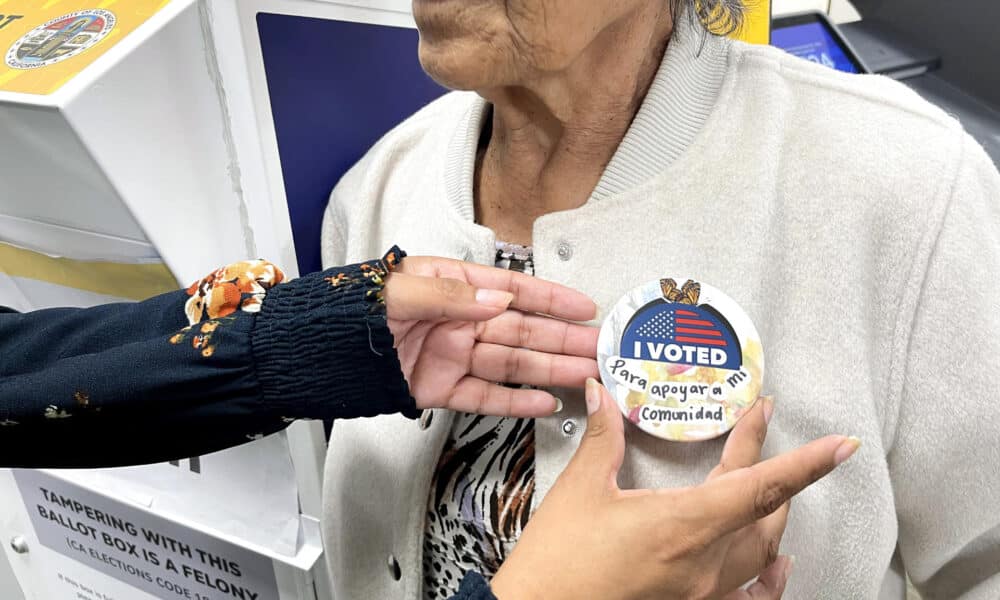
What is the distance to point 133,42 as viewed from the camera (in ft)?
2.63

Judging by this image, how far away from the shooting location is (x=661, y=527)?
640 millimetres

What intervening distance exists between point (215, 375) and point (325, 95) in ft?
1.51

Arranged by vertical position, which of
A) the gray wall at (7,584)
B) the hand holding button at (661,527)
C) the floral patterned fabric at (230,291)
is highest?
the floral patterned fabric at (230,291)

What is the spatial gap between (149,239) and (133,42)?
0.72ft

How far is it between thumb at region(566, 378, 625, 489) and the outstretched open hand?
2.1 inches

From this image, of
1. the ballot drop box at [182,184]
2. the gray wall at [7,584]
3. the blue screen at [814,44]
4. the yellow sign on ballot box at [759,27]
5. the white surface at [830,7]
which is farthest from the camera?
the white surface at [830,7]

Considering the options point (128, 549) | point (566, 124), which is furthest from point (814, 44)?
point (128, 549)

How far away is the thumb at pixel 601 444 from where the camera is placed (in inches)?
27.4

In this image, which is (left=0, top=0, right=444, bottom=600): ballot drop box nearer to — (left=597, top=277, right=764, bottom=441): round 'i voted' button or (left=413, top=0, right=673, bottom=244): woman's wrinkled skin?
(left=413, top=0, right=673, bottom=244): woman's wrinkled skin

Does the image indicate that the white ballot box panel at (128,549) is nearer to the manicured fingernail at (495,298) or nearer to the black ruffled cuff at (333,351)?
the black ruffled cuff at (333,351)

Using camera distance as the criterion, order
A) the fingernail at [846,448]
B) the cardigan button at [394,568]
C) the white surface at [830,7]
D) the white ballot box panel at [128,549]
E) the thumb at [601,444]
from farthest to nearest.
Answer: the white surface at [830,7]
the white ballot box panel at [128,549]
the cardigan button at [394,568]
the thumb at [601,444]
the fingernail at [846,448]

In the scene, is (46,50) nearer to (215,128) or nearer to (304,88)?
(215,128)

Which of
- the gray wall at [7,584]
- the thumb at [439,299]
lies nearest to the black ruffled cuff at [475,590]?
the thumb at [439,299]

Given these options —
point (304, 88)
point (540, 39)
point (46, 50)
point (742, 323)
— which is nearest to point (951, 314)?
point (742, 323)
